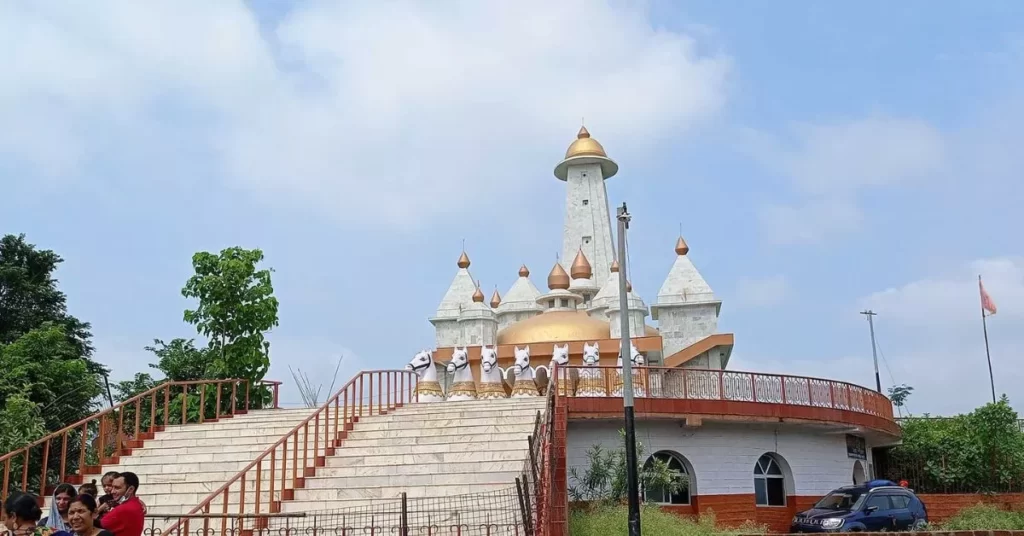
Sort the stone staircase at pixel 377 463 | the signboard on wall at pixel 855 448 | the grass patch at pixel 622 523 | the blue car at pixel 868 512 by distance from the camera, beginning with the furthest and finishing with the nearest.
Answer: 1. the signboard on wall at pixel 855 448
2. the blue car at pixel 868 512
3. the grass patch at pixel 622 523
4. the stone staircase at pixel 377 463

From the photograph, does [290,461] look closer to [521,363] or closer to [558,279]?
[521,363]

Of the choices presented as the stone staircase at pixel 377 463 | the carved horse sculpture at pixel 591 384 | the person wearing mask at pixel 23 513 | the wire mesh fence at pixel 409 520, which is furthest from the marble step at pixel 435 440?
the person wearing mask at pixel 23 513

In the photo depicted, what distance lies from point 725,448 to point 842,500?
108 inches

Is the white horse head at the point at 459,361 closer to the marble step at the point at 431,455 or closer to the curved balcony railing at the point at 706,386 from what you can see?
the curved balcony railing at the point at 706,386

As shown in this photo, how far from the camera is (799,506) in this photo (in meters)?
20.3

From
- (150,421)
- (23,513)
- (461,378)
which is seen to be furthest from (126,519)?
(461,378)

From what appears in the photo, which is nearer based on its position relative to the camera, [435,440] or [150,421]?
[435,440]

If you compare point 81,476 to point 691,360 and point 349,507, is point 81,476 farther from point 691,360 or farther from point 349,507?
point 691,360

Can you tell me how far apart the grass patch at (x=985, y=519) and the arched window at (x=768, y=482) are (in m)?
3.27

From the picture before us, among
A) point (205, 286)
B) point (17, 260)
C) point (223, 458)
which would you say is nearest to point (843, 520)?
point (223, 458)

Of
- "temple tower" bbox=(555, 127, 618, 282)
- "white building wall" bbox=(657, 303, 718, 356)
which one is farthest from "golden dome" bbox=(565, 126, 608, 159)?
"white building wall" bbox=(657, 303, 718, 356)

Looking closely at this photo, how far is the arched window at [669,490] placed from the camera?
62.1 ft

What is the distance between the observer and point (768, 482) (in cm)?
2055

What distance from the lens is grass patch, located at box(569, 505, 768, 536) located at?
15.1 metres
